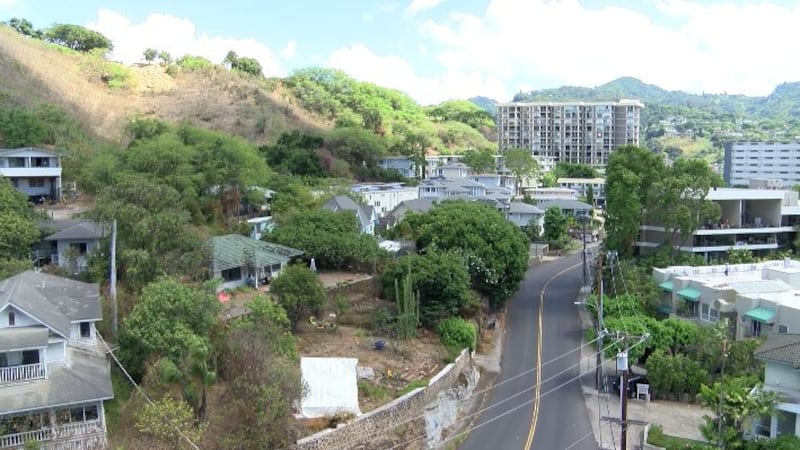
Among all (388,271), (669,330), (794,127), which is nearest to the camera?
(669,330)

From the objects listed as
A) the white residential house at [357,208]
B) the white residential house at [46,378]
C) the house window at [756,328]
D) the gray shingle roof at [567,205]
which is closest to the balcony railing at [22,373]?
the white residential house at [46,378]

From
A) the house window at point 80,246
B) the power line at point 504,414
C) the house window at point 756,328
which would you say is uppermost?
the house window at point 80,246

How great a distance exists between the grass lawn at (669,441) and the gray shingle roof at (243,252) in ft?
62.0

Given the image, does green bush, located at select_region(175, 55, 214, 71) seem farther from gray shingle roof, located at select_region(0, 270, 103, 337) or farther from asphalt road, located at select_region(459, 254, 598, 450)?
gray shingle roof, located at select_region(0, 270, 103, 337)

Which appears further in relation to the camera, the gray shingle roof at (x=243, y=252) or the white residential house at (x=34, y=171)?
the white residential house at (x=34, y=171)

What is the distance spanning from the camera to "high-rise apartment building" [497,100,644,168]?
119500mm

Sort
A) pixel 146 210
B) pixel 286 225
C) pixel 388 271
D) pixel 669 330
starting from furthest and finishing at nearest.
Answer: pixel 286 225 → pixel 388 271 → pixel 669 330 → pixel 146 210

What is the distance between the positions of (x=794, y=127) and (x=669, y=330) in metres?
187

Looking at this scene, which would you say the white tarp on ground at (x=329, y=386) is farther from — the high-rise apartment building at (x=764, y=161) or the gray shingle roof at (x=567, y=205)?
the high-rise apartment building at (x=764, y=161)

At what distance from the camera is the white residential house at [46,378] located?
1941cm

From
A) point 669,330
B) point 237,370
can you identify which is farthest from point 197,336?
point 669,330

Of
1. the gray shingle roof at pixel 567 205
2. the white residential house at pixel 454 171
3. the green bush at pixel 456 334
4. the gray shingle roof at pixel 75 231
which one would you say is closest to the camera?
the gray shingle roof at pixel 75 231

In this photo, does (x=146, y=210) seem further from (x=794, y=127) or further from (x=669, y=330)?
(x=794, y=127)

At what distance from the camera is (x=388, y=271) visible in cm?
3606
